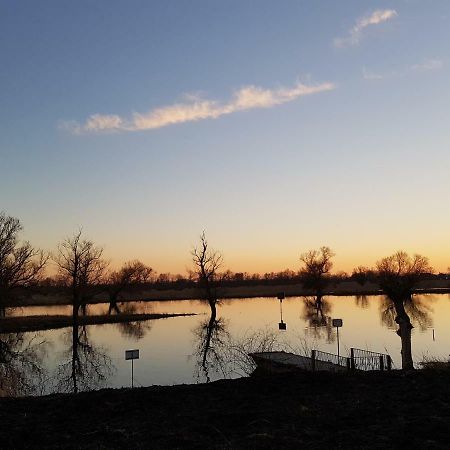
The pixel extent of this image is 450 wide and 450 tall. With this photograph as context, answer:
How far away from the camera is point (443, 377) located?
1423 cm

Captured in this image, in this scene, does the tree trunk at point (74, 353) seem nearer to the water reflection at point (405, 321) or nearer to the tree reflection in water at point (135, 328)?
the tree reflection in water at point (135, 328)

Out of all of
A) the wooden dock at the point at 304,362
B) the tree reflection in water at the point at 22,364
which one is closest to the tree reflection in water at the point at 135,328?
the tree reflection in water at the point at 22,364

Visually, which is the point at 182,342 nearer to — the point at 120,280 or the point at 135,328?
the point at 135,328

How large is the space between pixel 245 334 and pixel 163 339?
20.5 feet

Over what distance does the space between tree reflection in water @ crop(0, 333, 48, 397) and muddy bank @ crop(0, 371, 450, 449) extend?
8693mm

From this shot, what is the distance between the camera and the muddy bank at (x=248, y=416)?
9133mm

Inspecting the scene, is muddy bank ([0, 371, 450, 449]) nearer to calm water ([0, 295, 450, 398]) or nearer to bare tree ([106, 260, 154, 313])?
calm water ([0, 295, 450, 398])

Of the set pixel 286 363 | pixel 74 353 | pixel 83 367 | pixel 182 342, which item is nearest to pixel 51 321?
pixel 182 342

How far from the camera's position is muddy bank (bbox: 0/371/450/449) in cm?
913

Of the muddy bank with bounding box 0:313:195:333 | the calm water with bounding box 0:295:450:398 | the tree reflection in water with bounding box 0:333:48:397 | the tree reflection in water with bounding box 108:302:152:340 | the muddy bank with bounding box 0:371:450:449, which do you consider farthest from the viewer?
the muddy bank with bounding box 0:313:195:333

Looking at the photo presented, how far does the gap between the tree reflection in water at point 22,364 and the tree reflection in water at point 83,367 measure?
106cm

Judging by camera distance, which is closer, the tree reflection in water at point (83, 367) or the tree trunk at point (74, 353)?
the tree reflection in water at point (83, 367)

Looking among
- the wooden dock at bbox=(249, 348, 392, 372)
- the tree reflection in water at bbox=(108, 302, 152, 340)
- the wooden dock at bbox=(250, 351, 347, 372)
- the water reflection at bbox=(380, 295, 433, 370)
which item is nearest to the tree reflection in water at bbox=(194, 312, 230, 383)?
the wooden dock at bbox=(250, 351, 347, 372)

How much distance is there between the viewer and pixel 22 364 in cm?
3066
